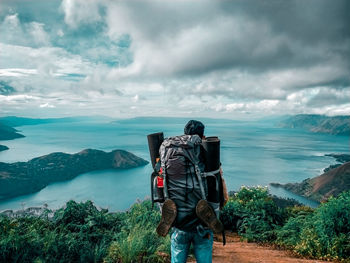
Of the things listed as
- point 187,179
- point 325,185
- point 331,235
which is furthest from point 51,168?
point 187,179

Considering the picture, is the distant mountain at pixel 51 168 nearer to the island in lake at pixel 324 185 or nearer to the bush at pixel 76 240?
the island in lake at pixel 324 185

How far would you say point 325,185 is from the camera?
309 ft

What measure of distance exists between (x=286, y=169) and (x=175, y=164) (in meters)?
129

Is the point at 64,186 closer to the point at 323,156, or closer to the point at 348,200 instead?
the point at 348,200

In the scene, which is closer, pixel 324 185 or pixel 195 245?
pixel 195 245

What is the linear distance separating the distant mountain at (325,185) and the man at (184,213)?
97.4 m

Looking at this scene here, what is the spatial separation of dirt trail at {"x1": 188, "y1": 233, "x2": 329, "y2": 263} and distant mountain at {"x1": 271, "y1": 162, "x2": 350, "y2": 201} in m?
93.9

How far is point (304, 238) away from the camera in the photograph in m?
4.95

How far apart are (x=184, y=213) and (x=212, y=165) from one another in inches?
22.6

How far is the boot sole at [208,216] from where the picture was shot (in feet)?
7.54

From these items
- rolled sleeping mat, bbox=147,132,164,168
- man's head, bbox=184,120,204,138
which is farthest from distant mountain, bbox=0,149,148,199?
man's head, bbox=184,120,204,138

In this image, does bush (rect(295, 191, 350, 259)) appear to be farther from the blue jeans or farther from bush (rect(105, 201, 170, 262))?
the blue jeans

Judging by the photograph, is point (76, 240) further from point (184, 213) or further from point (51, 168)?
point (51, 168)

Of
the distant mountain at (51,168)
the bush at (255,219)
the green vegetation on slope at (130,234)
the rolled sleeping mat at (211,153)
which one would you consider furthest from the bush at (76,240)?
the distant mountain at (51,168)
